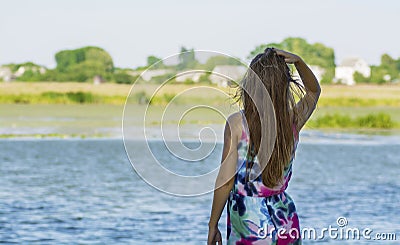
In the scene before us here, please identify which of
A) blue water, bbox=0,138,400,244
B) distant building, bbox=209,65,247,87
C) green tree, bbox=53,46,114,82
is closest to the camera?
distant building, bbox=209,65,247,87

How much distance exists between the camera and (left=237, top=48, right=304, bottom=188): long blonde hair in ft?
12.3

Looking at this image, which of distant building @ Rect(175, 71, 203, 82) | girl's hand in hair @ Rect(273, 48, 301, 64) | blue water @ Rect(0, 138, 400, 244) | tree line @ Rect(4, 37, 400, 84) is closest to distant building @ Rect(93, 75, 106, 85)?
tree line @ Rect(4, 37, 400, 84)

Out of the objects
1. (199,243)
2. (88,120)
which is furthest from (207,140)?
(88,120)

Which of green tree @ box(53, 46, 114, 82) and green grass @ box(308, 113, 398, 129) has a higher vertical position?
green tree @ box(53, 46, 114, 82)

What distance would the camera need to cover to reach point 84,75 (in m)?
53.7

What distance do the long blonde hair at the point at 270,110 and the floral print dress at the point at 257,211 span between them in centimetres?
4

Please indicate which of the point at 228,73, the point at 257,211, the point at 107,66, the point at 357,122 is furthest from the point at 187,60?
the point at 107,66

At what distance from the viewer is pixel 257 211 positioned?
3.79 meters

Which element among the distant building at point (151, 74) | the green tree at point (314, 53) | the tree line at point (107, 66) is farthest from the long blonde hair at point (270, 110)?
the green tree at point (314, 53)

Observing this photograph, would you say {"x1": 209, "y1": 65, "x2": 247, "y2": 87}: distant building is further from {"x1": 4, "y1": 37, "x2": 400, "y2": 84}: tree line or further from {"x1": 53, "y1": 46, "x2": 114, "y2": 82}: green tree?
{"x1": 53, "y1": 46, "x2": 114, "y2": 82}: green tree

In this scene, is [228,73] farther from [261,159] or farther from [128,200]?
[128,200]

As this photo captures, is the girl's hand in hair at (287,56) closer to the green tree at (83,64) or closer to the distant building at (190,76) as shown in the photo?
the distant building at (190,76)

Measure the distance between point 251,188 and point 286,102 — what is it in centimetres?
37

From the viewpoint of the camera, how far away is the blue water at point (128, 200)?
932cm
